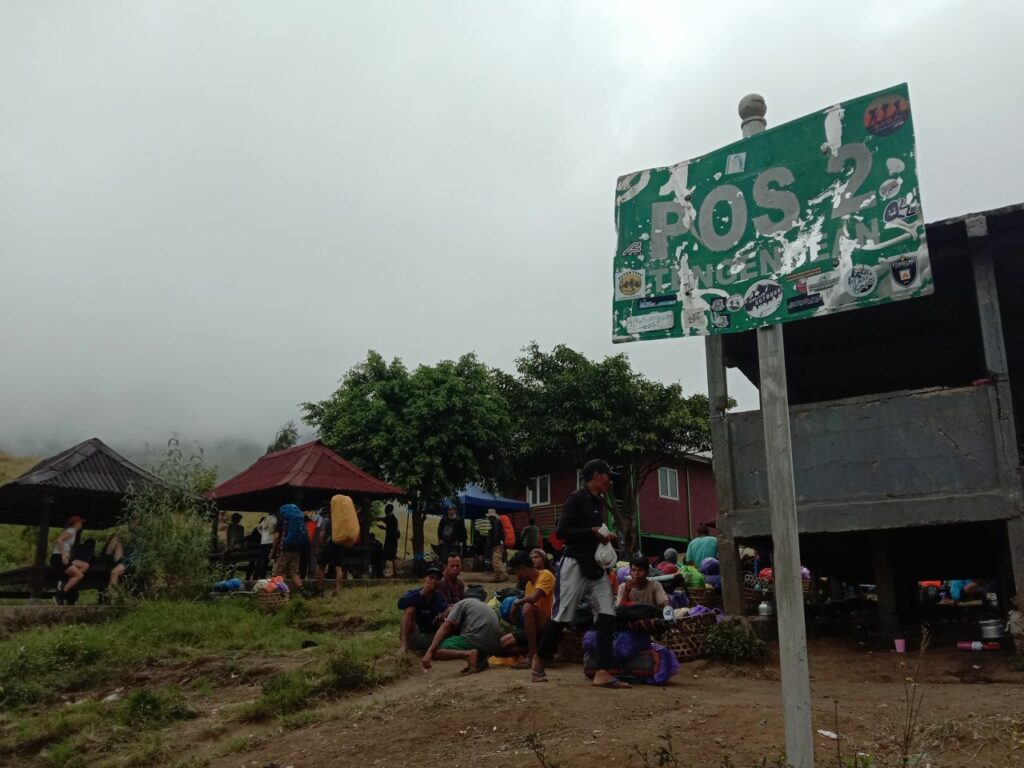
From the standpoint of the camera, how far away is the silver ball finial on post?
14.3 feet

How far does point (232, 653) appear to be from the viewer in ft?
34.3

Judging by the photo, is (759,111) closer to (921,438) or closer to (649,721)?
(649,721)

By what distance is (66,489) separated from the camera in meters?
13.5

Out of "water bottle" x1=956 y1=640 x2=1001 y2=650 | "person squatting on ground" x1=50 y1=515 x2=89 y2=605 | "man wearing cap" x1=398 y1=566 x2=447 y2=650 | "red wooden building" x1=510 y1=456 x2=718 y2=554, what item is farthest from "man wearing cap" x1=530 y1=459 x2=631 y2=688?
"red wooden building" x1=510 y1=456 x2=718 y2=554

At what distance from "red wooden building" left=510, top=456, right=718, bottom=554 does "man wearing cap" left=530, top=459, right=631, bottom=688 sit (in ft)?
69.8

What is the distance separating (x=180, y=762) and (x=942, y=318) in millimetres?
9775

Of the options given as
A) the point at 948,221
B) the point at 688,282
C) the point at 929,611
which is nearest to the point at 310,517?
the point at 929,611

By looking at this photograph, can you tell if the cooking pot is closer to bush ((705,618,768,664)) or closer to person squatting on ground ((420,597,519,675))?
bush ((705,618,768,664))

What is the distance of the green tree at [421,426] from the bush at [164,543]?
10166mm

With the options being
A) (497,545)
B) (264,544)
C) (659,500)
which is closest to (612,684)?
(264,544)

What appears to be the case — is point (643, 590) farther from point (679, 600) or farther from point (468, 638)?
point (468, 638)

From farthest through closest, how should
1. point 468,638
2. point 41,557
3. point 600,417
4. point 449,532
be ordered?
point 600,417 → point 449,532 → point 41,557 → point 468,638

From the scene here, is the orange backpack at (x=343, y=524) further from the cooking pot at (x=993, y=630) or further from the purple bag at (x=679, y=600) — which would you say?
the cooking pot at (x=993, y=630)

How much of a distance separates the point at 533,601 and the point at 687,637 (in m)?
1.71
